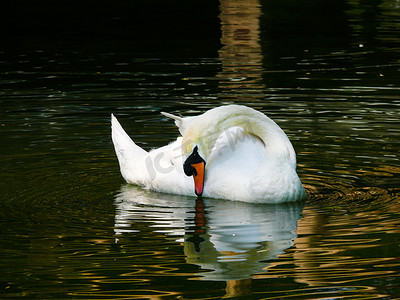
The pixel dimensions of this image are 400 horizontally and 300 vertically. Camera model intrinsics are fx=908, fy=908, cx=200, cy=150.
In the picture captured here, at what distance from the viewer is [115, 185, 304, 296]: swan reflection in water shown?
7059 mm

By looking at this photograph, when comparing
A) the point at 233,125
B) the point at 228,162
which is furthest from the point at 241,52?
the point at 228,162

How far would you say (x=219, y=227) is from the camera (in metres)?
8.09

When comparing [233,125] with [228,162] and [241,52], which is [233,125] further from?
[241,52]

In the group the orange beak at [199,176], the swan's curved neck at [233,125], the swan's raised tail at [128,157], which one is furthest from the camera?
the swan's raised tail at [128,157]

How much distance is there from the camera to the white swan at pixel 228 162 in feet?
29.2

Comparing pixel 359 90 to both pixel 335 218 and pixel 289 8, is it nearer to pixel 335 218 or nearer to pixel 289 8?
pixel 335 218

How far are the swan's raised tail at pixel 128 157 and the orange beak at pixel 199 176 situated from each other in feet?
3.92

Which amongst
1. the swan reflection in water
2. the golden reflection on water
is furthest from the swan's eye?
the golden reflection on water

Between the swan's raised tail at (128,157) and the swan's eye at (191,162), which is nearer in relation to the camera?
the swan's eye at (191,162)

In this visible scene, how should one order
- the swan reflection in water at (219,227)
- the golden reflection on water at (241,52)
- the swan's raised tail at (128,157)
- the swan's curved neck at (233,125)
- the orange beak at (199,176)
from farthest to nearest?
the golden reflection on water at (241,52) < the swan's raised tail at (128,157) < the swan's curved neck at (233,125) < the orange beak at (199,176) < the swan reflection in water at (219,227)

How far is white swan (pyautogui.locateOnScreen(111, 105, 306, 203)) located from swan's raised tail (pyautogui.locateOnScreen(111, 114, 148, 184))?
0.05 ft

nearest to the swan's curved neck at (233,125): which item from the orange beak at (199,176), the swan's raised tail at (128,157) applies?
the orange beak at (199,176)

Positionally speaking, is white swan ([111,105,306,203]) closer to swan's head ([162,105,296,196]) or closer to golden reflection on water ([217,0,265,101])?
swan's head ([162,105,296,196])

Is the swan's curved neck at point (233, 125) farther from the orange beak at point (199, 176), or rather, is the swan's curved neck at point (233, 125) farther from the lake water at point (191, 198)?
the lake water at point (191, 198)
